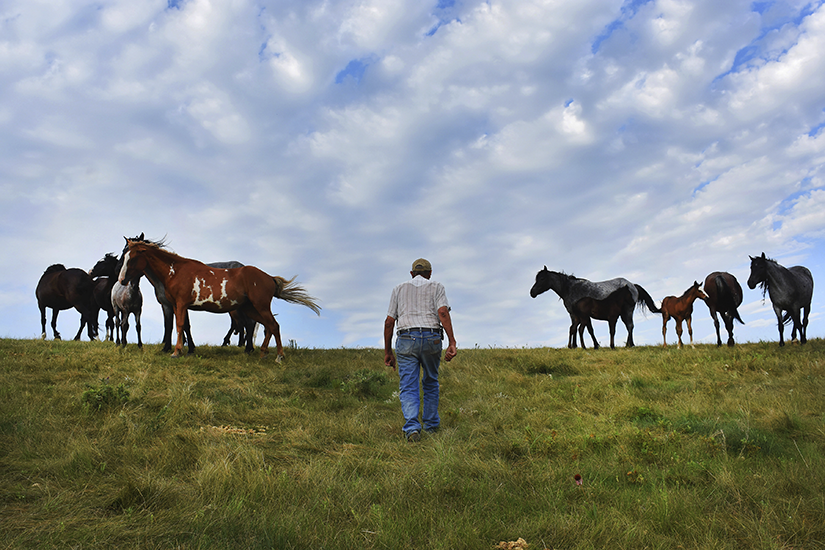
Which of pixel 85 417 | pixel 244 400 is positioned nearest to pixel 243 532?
pixel 85 417

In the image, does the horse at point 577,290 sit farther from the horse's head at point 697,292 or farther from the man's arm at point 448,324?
the man's arm at point 448,324

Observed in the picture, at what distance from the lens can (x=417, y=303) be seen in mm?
6941

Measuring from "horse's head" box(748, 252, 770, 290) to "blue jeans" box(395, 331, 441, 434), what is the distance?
14755mm

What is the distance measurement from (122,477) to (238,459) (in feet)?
3.35

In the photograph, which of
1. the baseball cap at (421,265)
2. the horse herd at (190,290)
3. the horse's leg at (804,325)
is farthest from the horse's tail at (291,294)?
the horse's leg at (804,325)

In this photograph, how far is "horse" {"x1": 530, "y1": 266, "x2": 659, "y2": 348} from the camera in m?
Answer: 18.9

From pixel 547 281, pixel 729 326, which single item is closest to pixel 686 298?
pixel 729 326

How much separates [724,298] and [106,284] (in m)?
21.8

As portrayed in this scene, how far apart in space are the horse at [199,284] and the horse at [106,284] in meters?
3.43

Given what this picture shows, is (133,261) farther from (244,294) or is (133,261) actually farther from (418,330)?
(418,330)

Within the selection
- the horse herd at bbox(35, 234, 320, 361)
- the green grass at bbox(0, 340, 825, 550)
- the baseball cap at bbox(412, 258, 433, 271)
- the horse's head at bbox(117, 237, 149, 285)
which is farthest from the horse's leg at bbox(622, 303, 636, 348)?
the horse's head at bbox(117, 237, 149, 285)

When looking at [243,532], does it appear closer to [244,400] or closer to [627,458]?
[627,458]

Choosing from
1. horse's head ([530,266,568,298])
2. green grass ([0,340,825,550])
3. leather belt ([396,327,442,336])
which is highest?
horse's head ([530,266,568,298])

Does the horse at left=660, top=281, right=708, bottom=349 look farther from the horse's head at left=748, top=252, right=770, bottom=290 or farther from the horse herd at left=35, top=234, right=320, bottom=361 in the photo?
the horse herd at left=35, top=234, right=320, bottom=361
